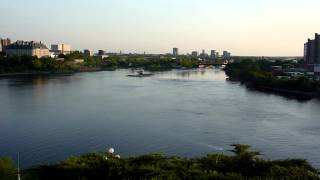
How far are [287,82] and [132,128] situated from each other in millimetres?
7373

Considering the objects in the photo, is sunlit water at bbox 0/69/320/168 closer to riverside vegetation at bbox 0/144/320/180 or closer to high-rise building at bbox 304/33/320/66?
riverside vegetation at bbox 0/144/320/180

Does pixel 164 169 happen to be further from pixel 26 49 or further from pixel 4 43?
pixel 4 43

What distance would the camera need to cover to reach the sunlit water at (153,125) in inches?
219

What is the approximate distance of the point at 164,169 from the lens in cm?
Answer: 312

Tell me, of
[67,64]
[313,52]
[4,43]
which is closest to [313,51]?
[313,52]

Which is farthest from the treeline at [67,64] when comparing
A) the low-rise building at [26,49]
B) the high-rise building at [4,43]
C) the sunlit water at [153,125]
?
the sunlit water at [153,125]

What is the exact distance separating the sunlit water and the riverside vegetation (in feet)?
5.59

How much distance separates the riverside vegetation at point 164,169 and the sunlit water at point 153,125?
1.70 meters

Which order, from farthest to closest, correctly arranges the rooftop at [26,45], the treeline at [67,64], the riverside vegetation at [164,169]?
the rooftop at [26,45]
the treeline at [67,64]
the riverside vegetation at [164,169]

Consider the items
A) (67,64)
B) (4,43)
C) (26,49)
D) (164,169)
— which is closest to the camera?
(164,169)

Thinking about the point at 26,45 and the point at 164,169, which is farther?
the point at 26,45

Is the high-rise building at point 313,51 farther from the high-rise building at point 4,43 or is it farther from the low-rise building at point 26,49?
the high-rise building at point 4,43

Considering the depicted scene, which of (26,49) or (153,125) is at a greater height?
(26,49)

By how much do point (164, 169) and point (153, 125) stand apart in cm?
397
